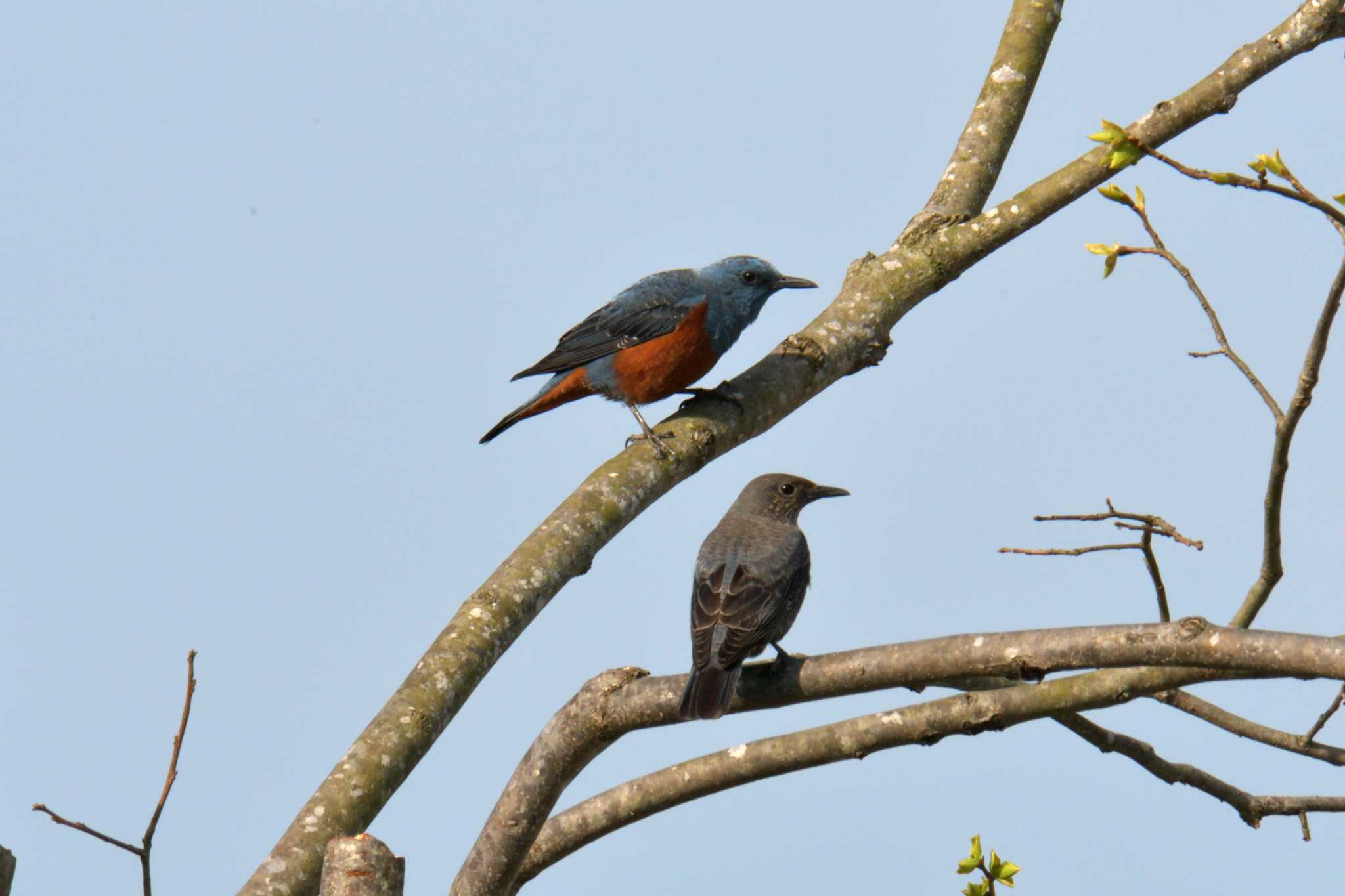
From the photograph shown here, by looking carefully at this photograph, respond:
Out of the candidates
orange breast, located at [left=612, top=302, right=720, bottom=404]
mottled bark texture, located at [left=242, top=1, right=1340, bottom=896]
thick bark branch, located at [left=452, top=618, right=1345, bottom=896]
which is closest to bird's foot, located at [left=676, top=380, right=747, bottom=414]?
mottled bark texture, located at [left=242, top=1, right=1340, bottom=896]

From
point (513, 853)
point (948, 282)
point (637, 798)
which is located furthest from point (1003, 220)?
point (513, 853)

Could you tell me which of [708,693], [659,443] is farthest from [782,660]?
[659,443]

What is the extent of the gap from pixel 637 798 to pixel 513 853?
48 centimetres

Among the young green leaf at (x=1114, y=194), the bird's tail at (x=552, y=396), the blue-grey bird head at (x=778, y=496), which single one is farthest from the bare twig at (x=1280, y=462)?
Result: the bird's tail at (x=552, y=396)

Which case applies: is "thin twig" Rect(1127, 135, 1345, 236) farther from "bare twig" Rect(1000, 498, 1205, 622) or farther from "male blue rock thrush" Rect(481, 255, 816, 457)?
"male blue rock thrush" Rect(481, 255, 816, 457)

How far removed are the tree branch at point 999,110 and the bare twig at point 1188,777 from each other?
3.38 m

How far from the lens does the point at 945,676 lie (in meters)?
3.84

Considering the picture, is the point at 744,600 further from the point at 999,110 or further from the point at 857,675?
the point at 999,110

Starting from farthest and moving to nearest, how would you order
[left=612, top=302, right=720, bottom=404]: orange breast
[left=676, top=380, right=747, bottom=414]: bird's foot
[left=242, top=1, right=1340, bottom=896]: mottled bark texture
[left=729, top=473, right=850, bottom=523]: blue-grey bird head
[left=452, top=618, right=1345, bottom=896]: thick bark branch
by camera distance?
[left=612, top=302, right=720, bottom=404]: orange breast, [left=729, top=473, right=850, bottom=523]: blue-grey bird head, [left=676, top=380, right=747, bottom=414]: bird's foot, [left=242, top=1, right=1340, bottom=896]: mottled bark texture, [left=452, top=618, right=1345, bottom=896]: thick bark branch

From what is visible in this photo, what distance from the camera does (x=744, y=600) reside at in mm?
5926

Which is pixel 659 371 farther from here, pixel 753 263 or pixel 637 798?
pixel 637 798

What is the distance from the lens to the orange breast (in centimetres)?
822

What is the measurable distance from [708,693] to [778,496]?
2962 mm

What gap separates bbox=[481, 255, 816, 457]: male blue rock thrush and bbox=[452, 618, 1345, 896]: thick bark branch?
3.41 m
